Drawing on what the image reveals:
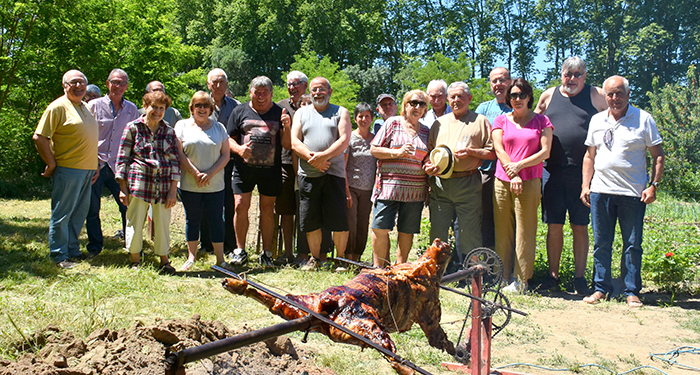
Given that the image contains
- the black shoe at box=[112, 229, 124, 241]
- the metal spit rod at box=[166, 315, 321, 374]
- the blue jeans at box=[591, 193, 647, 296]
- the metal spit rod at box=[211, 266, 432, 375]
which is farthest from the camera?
the black shoe at box=[112, 229, 124, 241]

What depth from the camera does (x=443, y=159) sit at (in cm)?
497

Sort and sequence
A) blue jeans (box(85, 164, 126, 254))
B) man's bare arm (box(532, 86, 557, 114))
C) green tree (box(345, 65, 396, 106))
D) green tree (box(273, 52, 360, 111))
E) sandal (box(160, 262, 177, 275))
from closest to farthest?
sandal (box(160, 262, 177, 275))
man's bare arm (box(532, 86, 557, 114))
blue jeans (box(85, 164, 126, 254))
green tree (box(273, 52, 360, 111))
green tree (box(345, 65, 396, 106))

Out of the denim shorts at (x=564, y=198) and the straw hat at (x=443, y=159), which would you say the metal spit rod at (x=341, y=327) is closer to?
the straw hat at (x=443, y=159)

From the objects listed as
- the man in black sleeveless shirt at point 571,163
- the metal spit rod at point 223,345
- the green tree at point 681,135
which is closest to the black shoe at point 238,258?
the man in black sleeveless shirt at point 571,163

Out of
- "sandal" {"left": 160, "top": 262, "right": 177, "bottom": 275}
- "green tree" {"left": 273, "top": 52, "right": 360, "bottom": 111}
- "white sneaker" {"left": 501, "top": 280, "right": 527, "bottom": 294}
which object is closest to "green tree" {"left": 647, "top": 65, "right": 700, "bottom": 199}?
"green tree" {"left": 273, "top": 52, "right": 360, "bottom": 111}

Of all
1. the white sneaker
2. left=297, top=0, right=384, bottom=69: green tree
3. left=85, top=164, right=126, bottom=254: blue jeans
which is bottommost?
the white sneaker

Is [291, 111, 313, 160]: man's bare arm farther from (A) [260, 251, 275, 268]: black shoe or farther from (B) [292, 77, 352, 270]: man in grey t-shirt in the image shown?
(A) [260, 251, 275, 268]: black shoe

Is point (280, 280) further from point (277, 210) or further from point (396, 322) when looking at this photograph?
point (396, 322)

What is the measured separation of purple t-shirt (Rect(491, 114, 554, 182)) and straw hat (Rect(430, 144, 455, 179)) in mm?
623

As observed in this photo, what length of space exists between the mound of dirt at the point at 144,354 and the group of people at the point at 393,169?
187cm

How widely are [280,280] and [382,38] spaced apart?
3537 centimetres

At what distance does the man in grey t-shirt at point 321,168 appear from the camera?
5.50 metres

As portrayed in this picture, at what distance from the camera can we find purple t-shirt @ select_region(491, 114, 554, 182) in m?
5.11

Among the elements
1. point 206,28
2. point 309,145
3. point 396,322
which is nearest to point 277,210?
point 309,145
